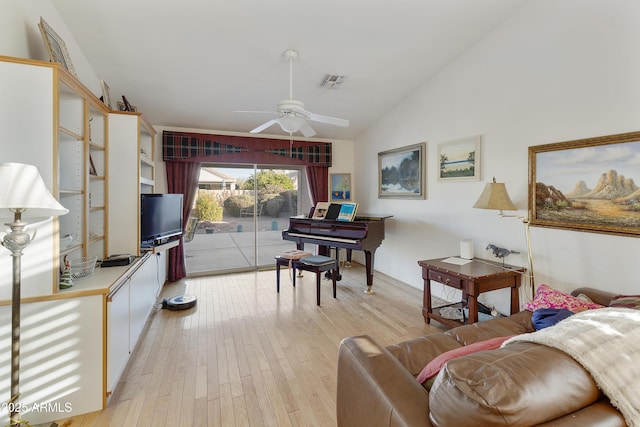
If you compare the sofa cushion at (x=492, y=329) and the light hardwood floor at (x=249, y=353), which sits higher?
the sofa cushion at (x=492, y=329)

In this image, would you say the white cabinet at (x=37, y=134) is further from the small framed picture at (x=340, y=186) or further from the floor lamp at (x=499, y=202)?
the small framed picture at (x=340, y=186)

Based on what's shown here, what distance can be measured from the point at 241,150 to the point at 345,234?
2.33 m

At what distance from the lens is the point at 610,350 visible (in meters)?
0.89

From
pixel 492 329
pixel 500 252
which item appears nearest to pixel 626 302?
pixel 492 329

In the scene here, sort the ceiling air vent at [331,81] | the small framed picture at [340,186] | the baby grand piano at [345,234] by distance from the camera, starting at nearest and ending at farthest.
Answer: the ceiling air vent at [331,81], the baby grand piano at [345,234], the small framed picture at [340,186]

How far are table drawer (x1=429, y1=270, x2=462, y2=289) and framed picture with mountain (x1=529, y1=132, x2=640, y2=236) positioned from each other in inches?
36.9

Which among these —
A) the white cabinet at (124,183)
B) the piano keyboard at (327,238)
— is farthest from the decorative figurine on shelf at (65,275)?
the piano keyboard at (327,238)

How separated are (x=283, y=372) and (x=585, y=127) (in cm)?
319

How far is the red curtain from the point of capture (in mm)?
4574

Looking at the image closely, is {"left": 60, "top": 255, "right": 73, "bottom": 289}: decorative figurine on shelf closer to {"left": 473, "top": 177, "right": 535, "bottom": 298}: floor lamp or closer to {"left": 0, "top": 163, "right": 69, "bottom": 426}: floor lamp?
{"left": 0, "top": 163, "right": 69, "bottom": 426}: floor lamp

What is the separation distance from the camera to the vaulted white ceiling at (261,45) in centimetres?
257

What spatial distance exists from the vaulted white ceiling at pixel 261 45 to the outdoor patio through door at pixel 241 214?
1263mm

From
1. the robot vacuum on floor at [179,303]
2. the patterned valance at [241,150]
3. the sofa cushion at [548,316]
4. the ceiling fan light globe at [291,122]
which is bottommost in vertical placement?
the robot vacuum on floor at [179,303]

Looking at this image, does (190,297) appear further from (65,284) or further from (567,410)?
(567,410)
